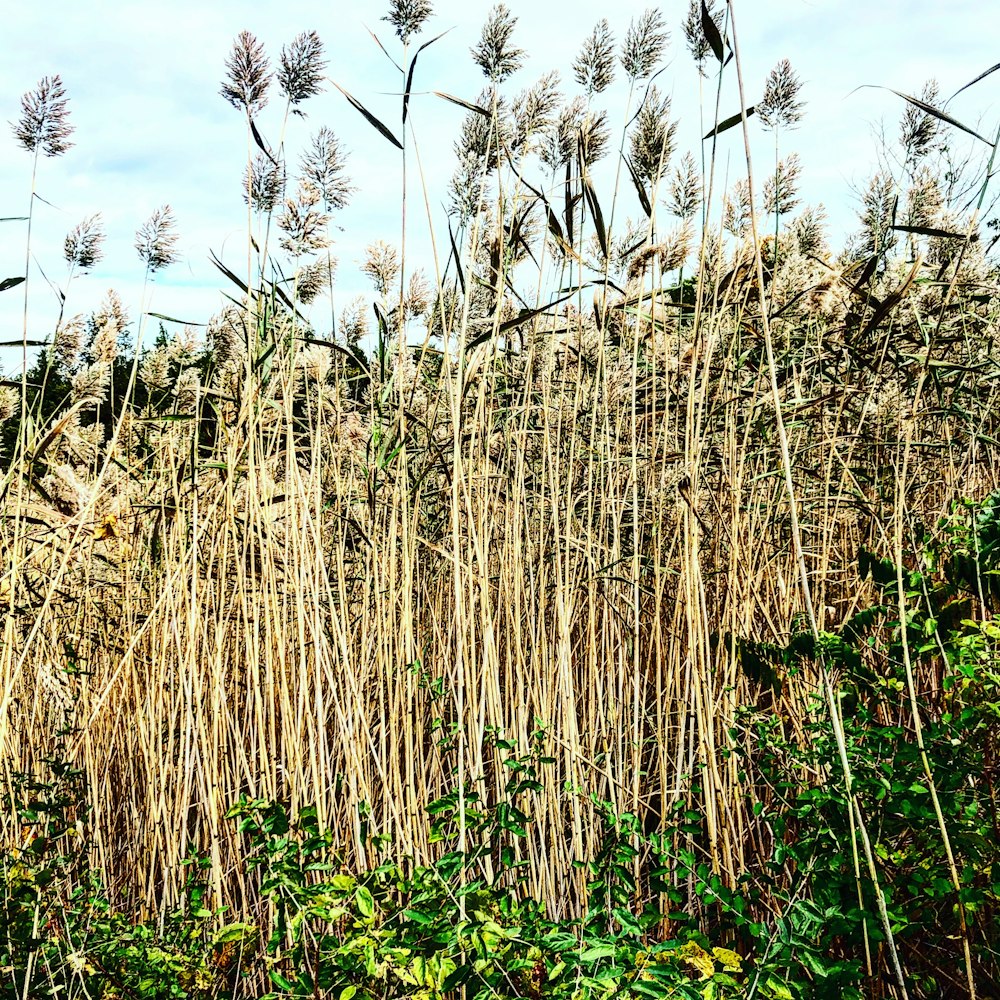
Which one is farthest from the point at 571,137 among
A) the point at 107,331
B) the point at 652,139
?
the point at 107,331

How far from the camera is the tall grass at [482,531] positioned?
60.7 inches

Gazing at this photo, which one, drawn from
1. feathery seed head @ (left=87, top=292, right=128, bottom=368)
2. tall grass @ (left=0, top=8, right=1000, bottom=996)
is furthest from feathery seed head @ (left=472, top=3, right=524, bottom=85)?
feathery seed head @ (left=87, top=292, right=128, bottom=368)

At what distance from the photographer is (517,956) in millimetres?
1179

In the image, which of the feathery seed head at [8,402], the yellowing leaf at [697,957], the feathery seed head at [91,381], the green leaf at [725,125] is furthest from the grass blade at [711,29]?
the feathery seed head at [8,402]

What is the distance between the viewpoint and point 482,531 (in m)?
1.56

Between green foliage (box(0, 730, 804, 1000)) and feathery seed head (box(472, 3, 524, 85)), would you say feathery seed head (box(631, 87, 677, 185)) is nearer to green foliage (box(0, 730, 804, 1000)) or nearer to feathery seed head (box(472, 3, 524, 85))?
feathery seed head (box(472, 3, 524, 85))

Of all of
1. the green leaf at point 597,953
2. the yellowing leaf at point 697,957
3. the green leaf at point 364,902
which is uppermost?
the green leaf at point 364,902

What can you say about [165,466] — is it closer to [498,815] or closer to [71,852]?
[71,852]

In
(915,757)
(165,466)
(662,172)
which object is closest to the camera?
(915,757)

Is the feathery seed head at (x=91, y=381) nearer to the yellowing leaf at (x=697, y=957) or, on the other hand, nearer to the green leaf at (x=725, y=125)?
the green leaf at (x=725, y=125)

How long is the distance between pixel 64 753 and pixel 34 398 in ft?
2.58

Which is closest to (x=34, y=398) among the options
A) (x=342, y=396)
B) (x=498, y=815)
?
(x=342, y=396)

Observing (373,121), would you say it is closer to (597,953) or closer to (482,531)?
(482,531)

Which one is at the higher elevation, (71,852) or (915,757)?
(915,757)
